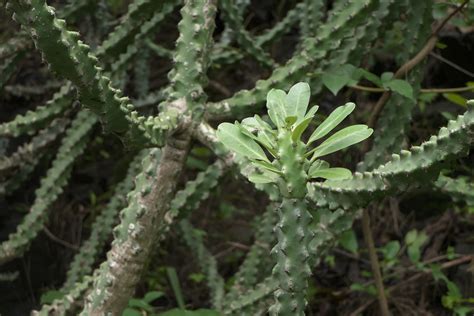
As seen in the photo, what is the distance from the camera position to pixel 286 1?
9.93 ft

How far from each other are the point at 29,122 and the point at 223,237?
1.36 metres

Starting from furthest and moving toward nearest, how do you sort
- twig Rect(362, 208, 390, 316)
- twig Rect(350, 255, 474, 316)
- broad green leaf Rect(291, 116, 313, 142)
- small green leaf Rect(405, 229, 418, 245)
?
small green leaf Rect(405, 229, 418, 245) → twig Rect(350, 255, 474, 316) → twig Rect(362, 208, 390, 316) → broad green leaf Rect(291, 116, 313, 142)

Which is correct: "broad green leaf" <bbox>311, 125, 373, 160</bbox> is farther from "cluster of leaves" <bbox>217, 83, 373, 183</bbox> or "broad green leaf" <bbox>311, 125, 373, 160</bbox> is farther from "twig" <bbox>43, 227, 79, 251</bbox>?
"twig" <bbox>43, 227, 79, 251</bbox>

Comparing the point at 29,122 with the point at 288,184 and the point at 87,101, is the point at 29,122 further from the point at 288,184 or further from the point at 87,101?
the point at 288,184

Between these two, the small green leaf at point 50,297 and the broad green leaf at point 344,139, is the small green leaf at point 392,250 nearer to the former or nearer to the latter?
the small green leaf at point 50,297

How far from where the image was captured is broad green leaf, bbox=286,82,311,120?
0.87 m

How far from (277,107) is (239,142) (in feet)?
0.23

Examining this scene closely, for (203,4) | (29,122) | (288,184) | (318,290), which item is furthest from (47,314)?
(318,290)

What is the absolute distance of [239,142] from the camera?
0.86m

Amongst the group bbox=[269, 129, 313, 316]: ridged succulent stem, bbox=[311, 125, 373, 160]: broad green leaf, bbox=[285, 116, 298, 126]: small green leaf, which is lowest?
bbox=[269, 129, 313, 316]: ridged succulent stem

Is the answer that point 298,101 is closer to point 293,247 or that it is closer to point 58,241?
point 293,247

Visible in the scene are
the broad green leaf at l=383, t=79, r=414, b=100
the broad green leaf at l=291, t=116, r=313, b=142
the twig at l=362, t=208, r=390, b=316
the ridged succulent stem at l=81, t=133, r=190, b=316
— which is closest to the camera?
the broad green leaf at l=291, t=116, r=313, b=142

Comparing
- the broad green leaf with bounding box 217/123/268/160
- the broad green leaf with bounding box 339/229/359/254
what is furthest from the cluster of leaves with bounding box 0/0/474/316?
the broad green leaf with bounding box 339/229/359/254

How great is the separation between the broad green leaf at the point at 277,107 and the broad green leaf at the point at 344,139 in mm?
62
